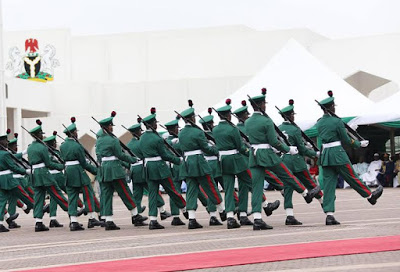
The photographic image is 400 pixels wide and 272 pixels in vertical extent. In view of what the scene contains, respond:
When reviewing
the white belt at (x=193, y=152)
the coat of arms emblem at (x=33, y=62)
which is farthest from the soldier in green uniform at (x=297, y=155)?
the coat of arms emblem at (x=33, y=62)

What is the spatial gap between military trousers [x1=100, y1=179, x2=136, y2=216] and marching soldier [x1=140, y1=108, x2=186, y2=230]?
0.53m

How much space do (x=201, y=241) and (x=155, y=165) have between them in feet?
11.4

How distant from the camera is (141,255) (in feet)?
35.5

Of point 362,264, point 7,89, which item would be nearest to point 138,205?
point 362,264

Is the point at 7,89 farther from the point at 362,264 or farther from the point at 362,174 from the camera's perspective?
the point at 362,264

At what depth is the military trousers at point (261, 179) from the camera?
13.7 m

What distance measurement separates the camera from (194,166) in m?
15.0

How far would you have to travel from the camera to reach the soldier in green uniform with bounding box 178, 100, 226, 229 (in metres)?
15.0

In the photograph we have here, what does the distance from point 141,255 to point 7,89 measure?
27.8m

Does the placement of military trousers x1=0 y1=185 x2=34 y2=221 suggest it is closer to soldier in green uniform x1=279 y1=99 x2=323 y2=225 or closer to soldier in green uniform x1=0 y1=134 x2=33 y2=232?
soldier in green uniform x1=0 y1=134 x2=33 y2=232

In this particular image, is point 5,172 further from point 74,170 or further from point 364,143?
point 364,143

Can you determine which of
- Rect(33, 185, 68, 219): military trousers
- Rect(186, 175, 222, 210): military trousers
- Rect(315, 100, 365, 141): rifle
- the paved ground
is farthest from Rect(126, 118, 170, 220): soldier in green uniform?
Rect(315, 100, 365, 141): rifle

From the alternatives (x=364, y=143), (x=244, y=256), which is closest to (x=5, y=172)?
(x=364, y=143)

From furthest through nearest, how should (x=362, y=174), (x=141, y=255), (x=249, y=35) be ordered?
(x=249, y=35)
(x=362, y=174)
(x=141, y=255)
